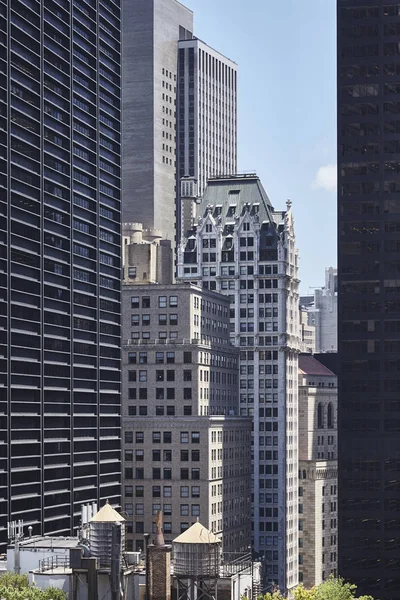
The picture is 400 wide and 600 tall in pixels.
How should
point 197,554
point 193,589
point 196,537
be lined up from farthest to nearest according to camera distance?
point 193,589, point 197,554, point 196,537

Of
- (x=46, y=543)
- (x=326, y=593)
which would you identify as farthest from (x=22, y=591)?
(x=326, y=593)

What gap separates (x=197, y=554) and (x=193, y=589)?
10.0ft

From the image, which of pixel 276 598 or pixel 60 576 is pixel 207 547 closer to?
pixel 60 576

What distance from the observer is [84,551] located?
126812mm

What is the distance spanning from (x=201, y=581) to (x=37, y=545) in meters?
38.7

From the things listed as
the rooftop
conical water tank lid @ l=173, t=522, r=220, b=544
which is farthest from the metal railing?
conical water tank lid @ l=173, t=522, r=220, b=544

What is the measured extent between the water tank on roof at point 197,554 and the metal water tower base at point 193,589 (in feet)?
2.04

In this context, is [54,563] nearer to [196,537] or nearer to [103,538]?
[103,538]

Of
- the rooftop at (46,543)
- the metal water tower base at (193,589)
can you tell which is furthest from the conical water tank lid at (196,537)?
the rooftop at (46,543)

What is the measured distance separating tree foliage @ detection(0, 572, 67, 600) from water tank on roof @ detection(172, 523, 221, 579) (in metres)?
12.9

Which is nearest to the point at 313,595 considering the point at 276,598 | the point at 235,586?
the point at 276,598

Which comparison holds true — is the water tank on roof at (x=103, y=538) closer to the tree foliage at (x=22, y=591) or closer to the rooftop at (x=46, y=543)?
the tree foliage at (x=22, y=591)

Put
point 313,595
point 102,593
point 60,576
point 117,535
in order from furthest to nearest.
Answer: point 313,595 < point 60,576 < point 102,593 < point 117,535

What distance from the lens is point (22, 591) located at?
132 metres
